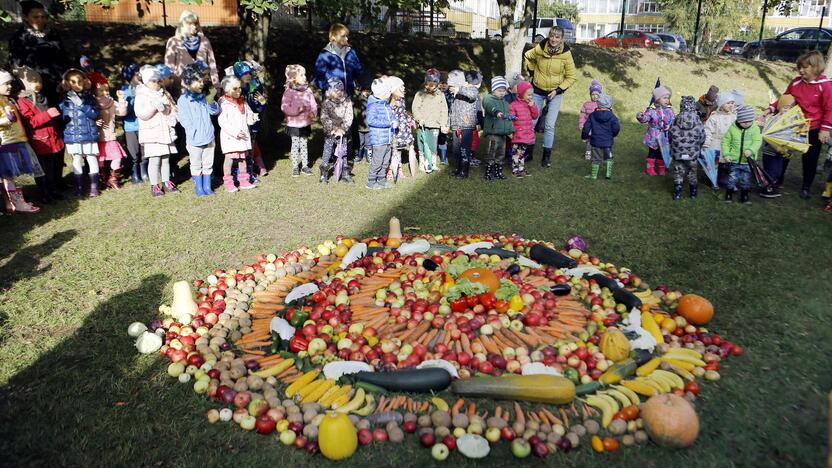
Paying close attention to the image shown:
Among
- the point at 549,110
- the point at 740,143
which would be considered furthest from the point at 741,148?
the point at 549,110

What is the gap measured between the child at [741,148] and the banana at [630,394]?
6.04 metres

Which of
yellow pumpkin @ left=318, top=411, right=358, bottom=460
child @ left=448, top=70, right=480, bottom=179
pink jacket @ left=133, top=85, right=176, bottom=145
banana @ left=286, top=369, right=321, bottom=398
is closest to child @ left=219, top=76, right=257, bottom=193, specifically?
pink jacket @ left=133, top=85, right=176, bottom=145

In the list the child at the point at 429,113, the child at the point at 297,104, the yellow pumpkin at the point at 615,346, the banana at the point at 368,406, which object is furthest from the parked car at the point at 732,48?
the banana at the point at 368,406

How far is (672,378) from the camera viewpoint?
13.6ft

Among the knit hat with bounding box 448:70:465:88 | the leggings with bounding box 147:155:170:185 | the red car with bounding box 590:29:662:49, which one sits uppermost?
the red car with bounding box 590:29:662:49

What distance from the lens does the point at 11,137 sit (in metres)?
7.50

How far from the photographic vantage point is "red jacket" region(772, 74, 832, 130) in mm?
8430

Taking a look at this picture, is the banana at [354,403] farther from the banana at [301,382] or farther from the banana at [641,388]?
the banana at [641,388]

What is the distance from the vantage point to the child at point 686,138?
862 cm

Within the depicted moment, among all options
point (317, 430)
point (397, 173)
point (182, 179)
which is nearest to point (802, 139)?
point (397, 173)

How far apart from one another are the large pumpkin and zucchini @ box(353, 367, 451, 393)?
1382mm

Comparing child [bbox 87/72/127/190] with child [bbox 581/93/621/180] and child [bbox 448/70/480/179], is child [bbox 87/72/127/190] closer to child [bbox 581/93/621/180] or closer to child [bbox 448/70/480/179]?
child [bbox 448/70/480/179]

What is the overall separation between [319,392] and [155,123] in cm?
630

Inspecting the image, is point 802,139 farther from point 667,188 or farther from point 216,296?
point 216,296
